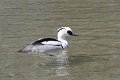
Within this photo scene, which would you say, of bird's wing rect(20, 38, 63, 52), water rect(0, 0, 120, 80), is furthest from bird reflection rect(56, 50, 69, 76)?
bird's wing rect(20, 38, 63, 52)

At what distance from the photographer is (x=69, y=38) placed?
63.8ft

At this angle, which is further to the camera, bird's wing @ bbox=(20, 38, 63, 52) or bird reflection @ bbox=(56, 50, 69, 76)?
bird's wing @ bbox=(20, 38, 63, 52)

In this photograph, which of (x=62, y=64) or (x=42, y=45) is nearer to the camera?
(x=62, y=64)

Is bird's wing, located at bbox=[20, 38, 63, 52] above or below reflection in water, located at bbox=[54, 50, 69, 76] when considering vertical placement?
above

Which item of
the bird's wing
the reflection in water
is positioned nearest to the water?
the reflection in water

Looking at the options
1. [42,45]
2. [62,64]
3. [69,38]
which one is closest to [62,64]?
[62,64]

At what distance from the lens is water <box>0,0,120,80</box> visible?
1364 cm

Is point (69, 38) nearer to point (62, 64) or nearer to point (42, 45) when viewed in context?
point (42, 45)

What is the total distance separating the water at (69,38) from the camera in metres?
13.6

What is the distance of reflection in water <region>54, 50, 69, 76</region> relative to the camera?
13.6 meters

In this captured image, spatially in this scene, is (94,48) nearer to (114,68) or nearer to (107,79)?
(114,68)

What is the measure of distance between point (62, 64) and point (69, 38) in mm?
4897

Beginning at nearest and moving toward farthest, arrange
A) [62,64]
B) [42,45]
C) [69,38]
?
[62,64] < [42,45] < [69,38]

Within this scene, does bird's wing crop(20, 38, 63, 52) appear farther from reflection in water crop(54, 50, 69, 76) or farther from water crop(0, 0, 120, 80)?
reflection in water crop(54, 50, 69, 76)
